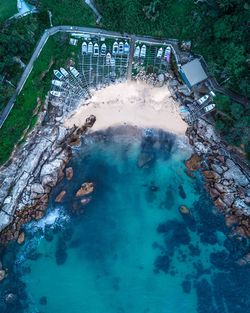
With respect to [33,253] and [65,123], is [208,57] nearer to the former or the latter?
[65,123]

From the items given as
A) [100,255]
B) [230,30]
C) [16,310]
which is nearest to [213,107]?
[230,30]

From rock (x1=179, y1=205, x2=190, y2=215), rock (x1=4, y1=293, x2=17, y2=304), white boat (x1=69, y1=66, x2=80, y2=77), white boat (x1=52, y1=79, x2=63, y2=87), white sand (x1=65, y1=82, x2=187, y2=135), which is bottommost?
rock (x1=4, y1=293, x2=17, y2=304)

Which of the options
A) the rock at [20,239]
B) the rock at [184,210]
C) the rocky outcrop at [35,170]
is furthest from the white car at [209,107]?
the rock at [20,239]

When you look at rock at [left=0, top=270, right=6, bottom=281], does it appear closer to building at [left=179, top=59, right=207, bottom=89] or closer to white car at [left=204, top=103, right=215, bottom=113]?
white car at [left=204, top=103, right=215, bottom=113]

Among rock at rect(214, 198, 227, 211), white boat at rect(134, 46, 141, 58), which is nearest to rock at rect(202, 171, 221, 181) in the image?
rock at rect(214, 198, 227, 211)

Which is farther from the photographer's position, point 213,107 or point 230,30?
point 213,107
